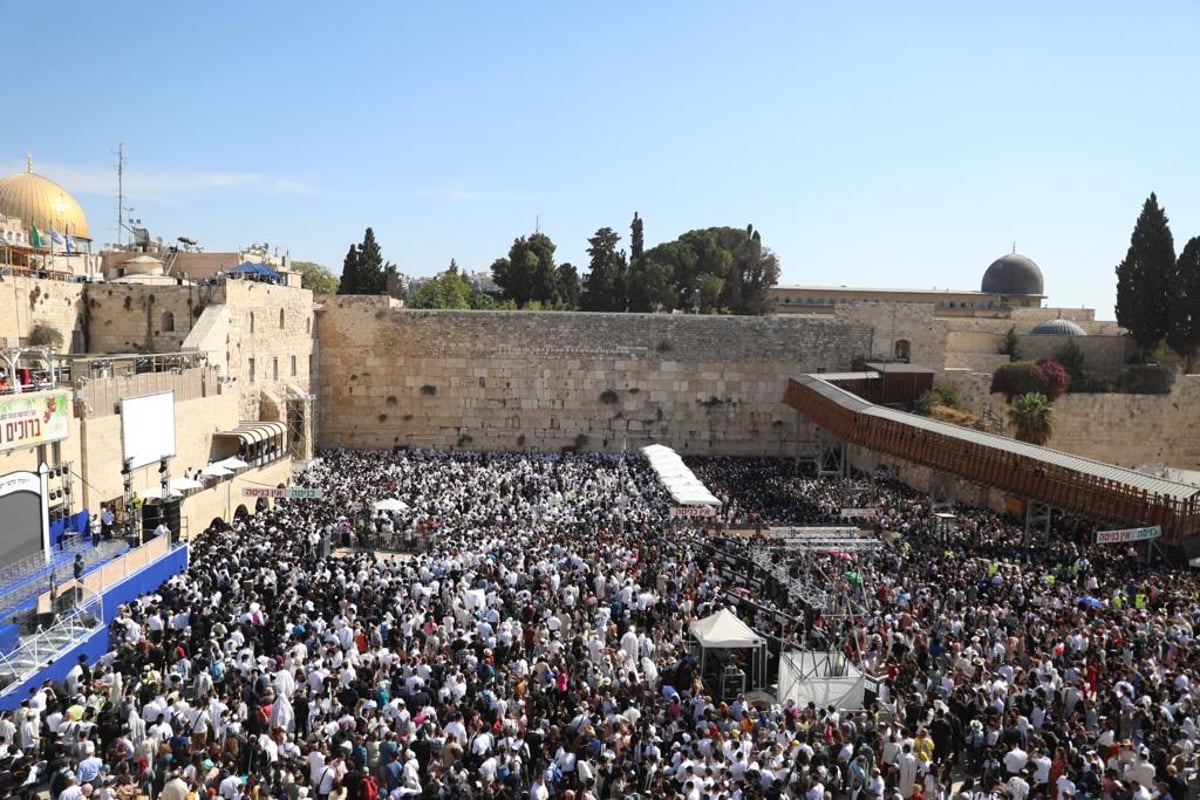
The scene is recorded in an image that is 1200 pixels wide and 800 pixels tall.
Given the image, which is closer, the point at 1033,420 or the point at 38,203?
the point at 1033,420

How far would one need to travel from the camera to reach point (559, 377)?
29.5 meters

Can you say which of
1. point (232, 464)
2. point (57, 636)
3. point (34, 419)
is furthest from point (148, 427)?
point (57, 636)

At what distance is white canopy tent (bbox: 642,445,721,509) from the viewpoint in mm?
17891

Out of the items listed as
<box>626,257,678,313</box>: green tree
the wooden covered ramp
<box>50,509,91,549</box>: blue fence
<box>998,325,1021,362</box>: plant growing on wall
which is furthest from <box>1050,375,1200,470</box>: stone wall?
<box>50,509,91,549</box>: blue fence

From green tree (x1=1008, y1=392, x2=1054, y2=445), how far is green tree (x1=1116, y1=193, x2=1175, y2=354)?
30.0ft

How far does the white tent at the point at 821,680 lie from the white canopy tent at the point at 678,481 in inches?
236

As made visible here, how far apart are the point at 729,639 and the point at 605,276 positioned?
112 feet

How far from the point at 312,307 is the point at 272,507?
31.6ft

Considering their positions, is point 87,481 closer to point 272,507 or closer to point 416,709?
point 272,507

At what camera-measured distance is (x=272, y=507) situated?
2092cm

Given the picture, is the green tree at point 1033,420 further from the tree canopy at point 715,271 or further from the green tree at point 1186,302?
the tree canopy at point 715,271

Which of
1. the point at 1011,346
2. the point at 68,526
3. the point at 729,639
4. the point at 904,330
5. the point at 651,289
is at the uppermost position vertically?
the point at 651,289

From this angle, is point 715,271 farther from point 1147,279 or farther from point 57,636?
point 57,636

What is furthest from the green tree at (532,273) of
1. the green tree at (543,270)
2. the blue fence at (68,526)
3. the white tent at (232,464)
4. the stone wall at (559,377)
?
the blue fence at (68,526)
